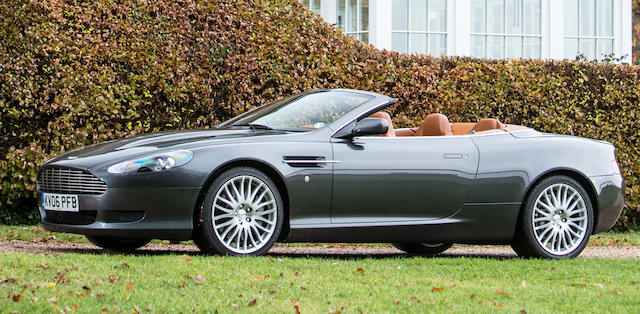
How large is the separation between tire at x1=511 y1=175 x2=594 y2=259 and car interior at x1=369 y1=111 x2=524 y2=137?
2.24 ft

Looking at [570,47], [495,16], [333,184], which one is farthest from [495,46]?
[333,184]

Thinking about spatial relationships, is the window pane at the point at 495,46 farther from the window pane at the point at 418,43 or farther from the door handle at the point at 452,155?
the door handle at the point at 452,155

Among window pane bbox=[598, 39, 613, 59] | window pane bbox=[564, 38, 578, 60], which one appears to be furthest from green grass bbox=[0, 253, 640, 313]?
window pane bbox=[598, 39, 613, 59]

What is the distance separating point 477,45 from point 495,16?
78 centimetres

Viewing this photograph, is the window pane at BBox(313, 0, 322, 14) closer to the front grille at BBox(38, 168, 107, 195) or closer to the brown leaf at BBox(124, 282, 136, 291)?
the front grille at BBox(38, 168, 107, 195)

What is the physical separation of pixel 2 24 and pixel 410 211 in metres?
5.35

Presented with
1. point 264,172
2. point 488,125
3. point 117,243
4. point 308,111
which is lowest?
point 117,243

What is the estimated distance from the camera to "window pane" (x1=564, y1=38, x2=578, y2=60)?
65.6 feet

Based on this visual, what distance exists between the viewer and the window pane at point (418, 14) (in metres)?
18.7

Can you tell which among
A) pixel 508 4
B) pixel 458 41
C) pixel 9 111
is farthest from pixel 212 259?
pixel 508 4

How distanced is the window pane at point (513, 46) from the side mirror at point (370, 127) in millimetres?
12492

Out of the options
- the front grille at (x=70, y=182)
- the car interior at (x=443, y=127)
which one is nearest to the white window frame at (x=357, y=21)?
the car interior at (x=443, y=127)

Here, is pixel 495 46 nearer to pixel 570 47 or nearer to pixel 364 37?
pixel 570 47

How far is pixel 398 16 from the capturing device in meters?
18.6
